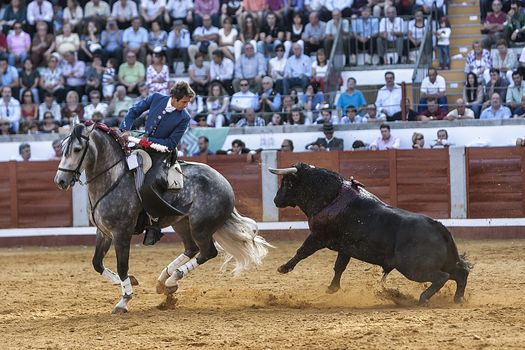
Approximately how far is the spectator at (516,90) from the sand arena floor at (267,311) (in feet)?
10.6

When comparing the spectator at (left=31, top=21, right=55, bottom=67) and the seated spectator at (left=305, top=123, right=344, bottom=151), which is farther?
the spectator at (left=31, top=21, right=55, bottom=67)

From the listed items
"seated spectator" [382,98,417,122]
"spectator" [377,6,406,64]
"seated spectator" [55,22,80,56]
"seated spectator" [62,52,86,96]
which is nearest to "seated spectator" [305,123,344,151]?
"seated spectator" [382,98,417,122]

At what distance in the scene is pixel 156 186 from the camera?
9391mm

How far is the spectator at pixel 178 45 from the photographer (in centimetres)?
1935

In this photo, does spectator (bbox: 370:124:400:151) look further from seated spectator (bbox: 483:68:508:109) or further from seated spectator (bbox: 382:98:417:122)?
seated spectator (bbox: 483:68:508:109)

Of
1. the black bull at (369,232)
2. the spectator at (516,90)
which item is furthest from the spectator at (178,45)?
the black bull at (369,232)

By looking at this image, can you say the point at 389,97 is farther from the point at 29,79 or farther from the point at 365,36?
the point at 29,79

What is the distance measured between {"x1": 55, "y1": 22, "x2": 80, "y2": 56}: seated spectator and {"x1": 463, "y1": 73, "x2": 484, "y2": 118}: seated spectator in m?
7.38

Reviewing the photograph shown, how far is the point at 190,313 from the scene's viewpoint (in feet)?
29.5

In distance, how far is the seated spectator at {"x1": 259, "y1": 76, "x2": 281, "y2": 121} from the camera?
17.5 m

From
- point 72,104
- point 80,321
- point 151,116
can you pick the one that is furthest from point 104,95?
point 80,321

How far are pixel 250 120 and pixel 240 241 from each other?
7.67m

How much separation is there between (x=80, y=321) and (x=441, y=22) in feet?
37.0

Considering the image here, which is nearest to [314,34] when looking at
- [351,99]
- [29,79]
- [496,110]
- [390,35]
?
[390,35]
